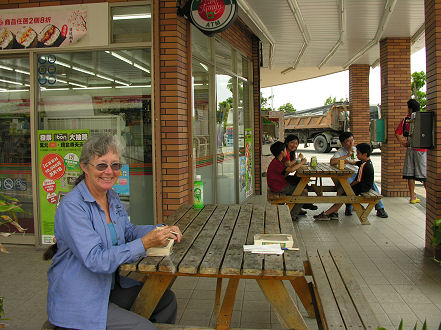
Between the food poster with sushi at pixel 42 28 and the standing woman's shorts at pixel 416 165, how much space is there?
5.68 m

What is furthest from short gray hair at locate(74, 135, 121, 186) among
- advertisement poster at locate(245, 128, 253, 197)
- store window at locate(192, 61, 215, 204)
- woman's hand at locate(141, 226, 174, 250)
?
advertisement poster at locate(245, 128, 253, 197)

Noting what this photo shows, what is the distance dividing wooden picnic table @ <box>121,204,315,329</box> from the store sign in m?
2.63

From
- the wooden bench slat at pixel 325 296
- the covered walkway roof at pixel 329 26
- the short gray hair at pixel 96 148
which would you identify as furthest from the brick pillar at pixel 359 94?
the short gray hair at pixel 96 148

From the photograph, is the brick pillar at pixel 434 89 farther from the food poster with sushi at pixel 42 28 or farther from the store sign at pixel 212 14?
the food poster with sushi at pixel 42 28

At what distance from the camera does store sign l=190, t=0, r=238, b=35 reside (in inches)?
190

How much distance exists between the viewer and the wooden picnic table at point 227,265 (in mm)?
2049

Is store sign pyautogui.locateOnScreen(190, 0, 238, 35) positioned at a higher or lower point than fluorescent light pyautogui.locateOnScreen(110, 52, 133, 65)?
higher

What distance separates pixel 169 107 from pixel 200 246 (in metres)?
2.74

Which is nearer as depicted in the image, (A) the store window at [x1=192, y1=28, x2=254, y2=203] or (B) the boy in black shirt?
(A) the store window at [x1=192, y1=28, x2=254, y2=203]

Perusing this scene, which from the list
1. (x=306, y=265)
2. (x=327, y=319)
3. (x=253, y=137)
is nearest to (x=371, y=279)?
(x=306, y=265)

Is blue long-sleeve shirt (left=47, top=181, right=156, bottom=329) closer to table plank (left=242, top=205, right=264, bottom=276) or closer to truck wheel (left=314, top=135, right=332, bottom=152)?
table plank (left=242, top=205, right=264, bottom=276)

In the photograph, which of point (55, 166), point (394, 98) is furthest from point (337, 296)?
point (394, 98)

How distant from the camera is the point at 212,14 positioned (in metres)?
4.86

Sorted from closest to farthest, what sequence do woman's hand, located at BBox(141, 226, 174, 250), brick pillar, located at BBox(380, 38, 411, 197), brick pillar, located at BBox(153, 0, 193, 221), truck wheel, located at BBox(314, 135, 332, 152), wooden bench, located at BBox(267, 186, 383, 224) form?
1. woman's hand, located at BBox(141, 226, 174, 250)
2. brick pillar, located at BBox(153, 0, 193, 221)
3. wooden bench, located at BBox(267, 186, 383, 224)
4. brick pillar, located at BBox(380, 38, 411, 197)
5. truck wheel, located at BBox(314, 135, 332, 152)
